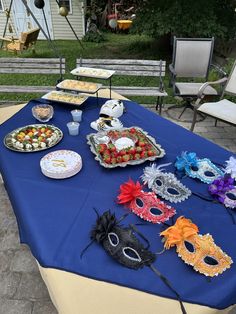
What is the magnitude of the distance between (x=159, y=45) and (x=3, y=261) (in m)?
9.07

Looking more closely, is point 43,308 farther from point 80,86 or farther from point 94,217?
point 80,86

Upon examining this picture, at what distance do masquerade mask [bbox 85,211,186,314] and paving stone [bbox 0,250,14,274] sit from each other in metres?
1.24

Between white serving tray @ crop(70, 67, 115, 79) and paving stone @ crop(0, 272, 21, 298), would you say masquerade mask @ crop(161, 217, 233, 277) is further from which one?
white serving tray @ crop(70, 67, 115, 79)

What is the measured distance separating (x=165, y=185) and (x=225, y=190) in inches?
15.1

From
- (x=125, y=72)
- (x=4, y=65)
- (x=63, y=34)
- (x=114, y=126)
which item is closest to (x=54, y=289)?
(x=114, y=126)

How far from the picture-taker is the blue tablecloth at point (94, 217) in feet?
4.30

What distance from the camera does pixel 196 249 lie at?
1409 mm

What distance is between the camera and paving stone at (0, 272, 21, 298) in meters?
2.14

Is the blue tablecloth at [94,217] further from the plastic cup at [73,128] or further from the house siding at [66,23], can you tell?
the house siding at [66,23]

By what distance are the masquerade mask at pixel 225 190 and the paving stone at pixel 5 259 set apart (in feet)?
5.81

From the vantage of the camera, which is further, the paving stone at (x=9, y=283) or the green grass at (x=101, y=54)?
the green grass at (x=101, y=54)

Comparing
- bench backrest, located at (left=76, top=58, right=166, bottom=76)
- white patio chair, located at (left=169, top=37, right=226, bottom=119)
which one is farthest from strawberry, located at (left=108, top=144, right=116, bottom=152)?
bench backrest, located at (left=76, top=58, right=166, bottom=76)

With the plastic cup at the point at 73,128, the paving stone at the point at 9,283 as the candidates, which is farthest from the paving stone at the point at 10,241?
the plastic cup at the point at 73,128

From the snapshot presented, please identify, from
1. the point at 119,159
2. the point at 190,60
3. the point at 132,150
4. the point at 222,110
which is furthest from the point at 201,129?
the point at 119,159
